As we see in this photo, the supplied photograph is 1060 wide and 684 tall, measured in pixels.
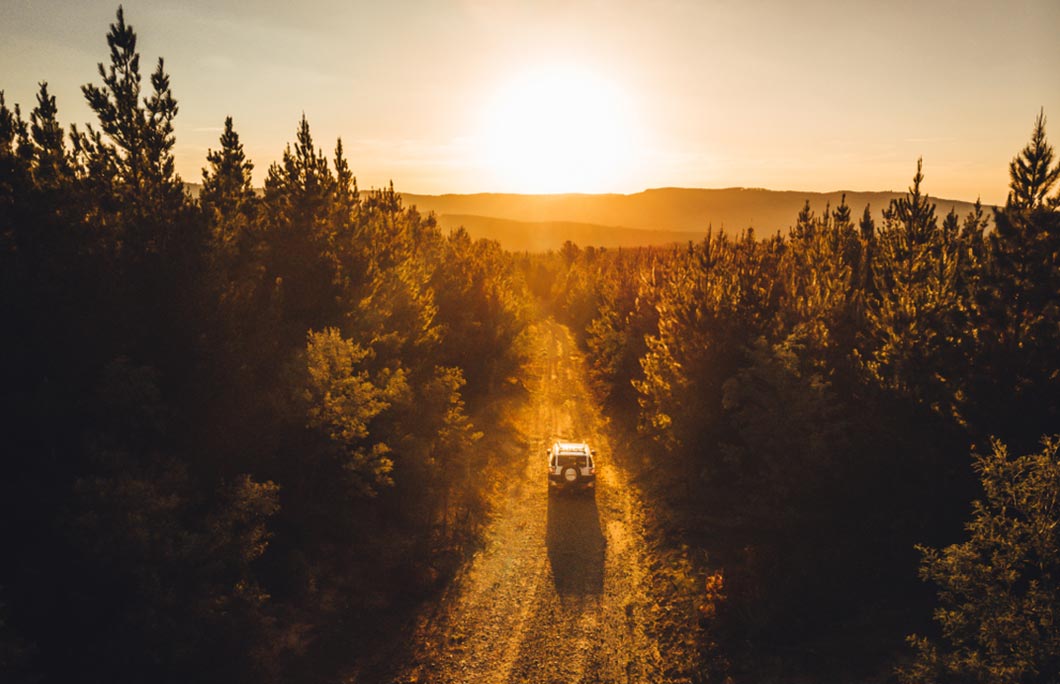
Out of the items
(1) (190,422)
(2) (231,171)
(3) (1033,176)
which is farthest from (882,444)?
(2) (231,171)

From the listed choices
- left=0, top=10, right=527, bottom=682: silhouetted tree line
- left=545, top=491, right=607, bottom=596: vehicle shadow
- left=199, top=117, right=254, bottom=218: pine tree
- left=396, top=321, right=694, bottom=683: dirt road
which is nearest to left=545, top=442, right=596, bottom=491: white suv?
left=545, top=491, right=607, bottom=596: vehicle shadow

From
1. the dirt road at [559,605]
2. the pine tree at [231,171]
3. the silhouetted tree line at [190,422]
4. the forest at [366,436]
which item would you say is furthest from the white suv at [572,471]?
the pine tree at [231,171]

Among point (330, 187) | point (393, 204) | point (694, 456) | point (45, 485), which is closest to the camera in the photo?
point (45, 485)

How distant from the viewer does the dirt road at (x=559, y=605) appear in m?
13.9

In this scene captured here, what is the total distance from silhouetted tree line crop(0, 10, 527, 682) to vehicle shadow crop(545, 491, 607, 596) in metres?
3.44

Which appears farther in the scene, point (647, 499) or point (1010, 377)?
point (647, 499)

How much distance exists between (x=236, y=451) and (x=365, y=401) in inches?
147

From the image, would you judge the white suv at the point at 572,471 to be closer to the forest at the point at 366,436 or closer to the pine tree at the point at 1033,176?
the forest at the point at 366,436

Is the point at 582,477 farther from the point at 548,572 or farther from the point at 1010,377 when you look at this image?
the point at 1010,377

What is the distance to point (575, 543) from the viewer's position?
20156mm

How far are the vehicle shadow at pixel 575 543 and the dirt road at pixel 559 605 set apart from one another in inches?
1.6

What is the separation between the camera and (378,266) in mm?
21516

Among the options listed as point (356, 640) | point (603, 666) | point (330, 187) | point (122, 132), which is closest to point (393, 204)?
point (330, 187)

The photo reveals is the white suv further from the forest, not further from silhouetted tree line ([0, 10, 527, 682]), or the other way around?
silhouetted tree line ([0, 10, 527, 682])
